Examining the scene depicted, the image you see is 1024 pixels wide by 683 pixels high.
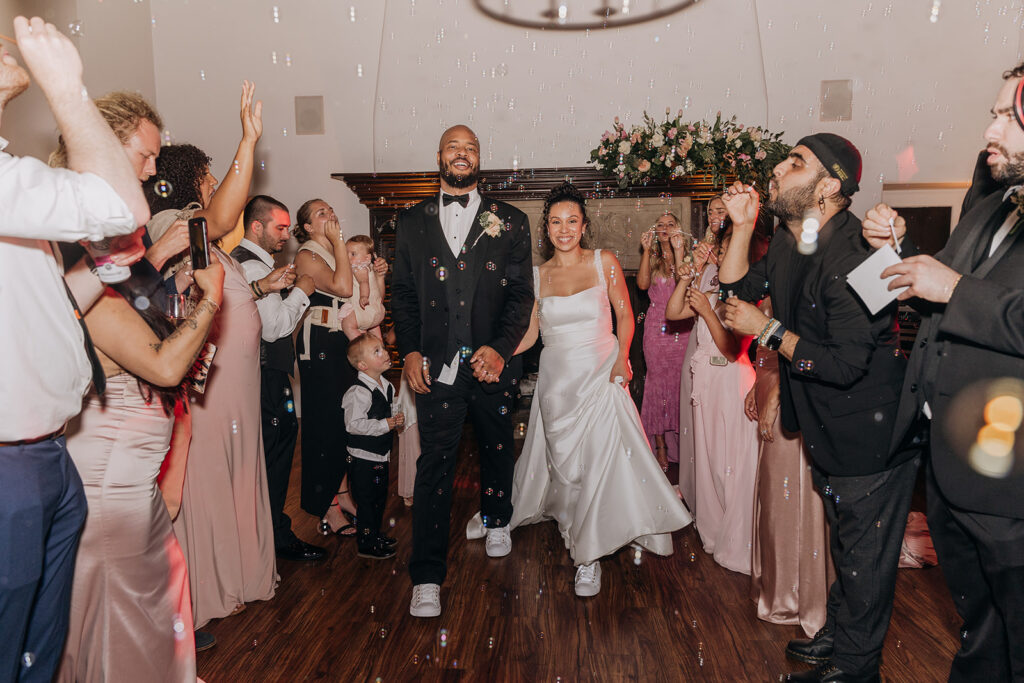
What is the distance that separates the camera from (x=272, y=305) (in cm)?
309

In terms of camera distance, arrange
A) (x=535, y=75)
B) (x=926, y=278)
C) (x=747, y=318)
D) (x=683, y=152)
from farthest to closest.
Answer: (x=535, y=75), (x=683, y=152), (x=747, y=318), (x=926, y=278)

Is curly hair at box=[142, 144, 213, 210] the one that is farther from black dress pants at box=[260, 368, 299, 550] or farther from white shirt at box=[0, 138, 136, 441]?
white shirt at box=[0, 138, 136, 441]

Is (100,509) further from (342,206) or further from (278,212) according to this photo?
(342,206)

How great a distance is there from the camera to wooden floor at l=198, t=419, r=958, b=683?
230 cm

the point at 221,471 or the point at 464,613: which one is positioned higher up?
the point at 221,471

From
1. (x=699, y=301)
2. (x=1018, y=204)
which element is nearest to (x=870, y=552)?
(x=1018, y=204)

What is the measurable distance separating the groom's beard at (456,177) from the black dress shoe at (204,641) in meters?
2.09

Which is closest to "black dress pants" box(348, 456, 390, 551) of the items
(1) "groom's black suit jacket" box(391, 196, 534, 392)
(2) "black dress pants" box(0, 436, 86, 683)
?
(1) "groom's black suit jacket" box(391, 196, 534, 392)

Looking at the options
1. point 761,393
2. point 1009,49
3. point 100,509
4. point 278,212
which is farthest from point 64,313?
point 1009,49

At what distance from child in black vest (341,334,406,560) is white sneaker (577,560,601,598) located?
1.02 metres

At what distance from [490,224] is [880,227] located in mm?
1525

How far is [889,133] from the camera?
609 centimetres

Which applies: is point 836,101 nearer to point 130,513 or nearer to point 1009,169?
point 1009,169

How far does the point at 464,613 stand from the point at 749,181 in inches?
162
